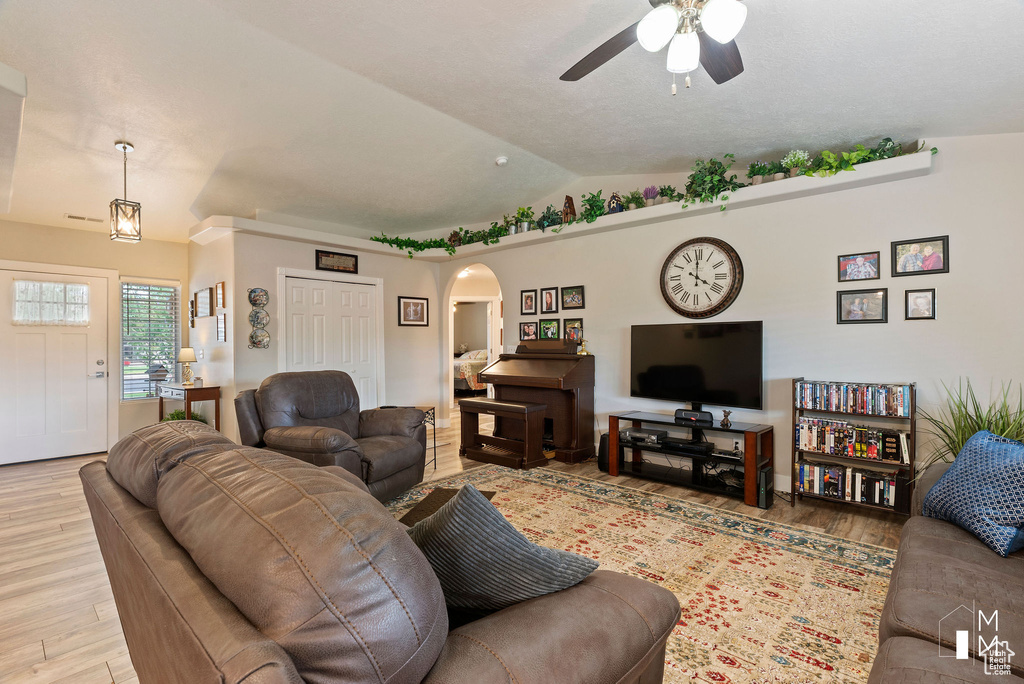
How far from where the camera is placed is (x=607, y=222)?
4.89 metres

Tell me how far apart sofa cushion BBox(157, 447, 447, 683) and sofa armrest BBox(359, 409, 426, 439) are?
2.98 metres

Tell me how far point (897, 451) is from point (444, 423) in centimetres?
513

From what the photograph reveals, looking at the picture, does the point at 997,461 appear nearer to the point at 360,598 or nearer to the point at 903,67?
the point at 903,67

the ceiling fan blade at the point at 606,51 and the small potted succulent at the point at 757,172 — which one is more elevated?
the small potted succulent at the point at 757,172

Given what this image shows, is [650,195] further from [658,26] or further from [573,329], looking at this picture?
[658,26]

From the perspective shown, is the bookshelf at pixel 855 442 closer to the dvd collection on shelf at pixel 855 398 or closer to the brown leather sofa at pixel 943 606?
the dvd collection on shelf at pixel 855 398

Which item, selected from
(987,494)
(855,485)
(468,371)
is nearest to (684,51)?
(987,494)

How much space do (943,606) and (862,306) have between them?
9.42 ft

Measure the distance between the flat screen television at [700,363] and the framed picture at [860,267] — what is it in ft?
2.33

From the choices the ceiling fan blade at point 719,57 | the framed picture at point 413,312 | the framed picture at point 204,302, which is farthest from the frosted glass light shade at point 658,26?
the framed picture at point 204,302

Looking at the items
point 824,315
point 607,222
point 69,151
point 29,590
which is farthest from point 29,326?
point 824,315

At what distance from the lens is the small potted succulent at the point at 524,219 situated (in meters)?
5.57

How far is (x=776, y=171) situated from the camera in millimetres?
3945

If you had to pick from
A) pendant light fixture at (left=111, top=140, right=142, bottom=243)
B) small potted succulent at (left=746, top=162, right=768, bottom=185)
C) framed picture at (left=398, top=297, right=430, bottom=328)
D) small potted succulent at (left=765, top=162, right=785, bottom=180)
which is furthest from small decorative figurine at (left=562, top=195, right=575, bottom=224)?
pendant light fixture at (left=111, top=140, right=142, bottom=243)
